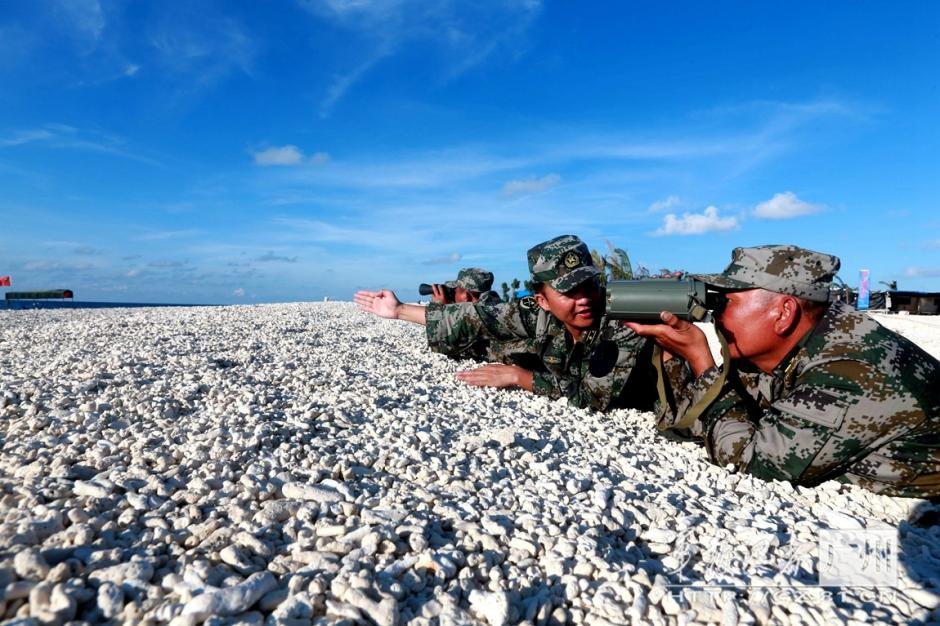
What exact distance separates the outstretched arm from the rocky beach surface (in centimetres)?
198

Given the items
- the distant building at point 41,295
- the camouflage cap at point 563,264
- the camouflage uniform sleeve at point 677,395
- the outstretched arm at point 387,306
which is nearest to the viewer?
the camouflage uniform sleeve at point 677,395

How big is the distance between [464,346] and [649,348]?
2256 mm

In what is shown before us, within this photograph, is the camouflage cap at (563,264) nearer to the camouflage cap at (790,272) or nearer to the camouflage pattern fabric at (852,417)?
the camouflage cap at (790,272)

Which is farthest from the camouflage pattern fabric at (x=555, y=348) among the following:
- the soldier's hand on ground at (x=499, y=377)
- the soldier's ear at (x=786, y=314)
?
the soldier's ear at (x=786, y=314)

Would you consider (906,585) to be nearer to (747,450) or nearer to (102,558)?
(747,450)

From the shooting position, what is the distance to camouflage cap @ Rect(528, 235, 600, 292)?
13.8ft

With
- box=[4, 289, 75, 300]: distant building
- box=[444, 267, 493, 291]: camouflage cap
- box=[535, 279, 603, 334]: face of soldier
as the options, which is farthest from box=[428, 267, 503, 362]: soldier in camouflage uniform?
box=[4, 289, 75, 300]: distant building

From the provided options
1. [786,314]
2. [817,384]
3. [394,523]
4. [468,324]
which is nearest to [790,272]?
[786,314]

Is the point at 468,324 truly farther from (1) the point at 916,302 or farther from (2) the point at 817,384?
(1) the point at 916,302

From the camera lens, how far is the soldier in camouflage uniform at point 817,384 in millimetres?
2635

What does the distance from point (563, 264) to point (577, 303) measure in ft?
1.06

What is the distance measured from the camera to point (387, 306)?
5.80m

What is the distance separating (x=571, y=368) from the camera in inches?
187

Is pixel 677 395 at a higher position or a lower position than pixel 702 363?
lower
